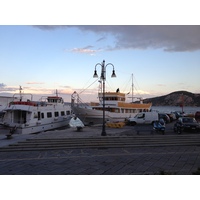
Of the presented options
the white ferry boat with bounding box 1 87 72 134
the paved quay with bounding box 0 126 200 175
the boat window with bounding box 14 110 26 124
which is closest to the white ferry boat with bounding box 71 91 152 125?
the white ferry boat with bounding box 1 87 72 134

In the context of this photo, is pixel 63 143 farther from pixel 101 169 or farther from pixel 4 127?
pixel 4 127

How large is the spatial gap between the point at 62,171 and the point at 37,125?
18264mm

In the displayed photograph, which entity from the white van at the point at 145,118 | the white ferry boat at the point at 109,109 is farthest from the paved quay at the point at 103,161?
the white ferry boat at the point at 109,109

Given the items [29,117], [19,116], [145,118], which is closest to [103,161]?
[29,117]

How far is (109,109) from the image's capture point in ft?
127

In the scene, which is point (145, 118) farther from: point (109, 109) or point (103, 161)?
point (103, 161)

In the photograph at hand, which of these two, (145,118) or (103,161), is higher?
(103,161)

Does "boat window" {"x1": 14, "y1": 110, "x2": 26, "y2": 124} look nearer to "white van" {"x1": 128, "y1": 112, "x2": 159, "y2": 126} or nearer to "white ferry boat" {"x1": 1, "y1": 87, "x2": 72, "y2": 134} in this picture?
"white ferry boat" {"x1": 1, "y1": 87, "x2": 72, "y2": 134}

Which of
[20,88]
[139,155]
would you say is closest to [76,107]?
[20,88]

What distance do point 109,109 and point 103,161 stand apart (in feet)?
91.7

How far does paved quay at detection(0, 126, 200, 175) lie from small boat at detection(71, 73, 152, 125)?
68.9 feet

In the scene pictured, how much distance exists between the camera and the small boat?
1387 inches

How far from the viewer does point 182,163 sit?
10.2m

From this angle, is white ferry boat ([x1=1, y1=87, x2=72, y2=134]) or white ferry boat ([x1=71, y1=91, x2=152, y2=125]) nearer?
white ferry boat ([x1=1, y1=87, x2=72, y2=134])
